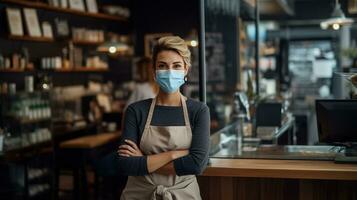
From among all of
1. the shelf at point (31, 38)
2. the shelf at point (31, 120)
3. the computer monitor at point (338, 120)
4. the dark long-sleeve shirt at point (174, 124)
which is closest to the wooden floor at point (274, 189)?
the computer monitor at point (338, 120)

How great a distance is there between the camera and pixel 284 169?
3.00 meters

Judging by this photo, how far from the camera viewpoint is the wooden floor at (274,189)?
3092 mm

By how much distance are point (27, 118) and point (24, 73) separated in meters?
1.23

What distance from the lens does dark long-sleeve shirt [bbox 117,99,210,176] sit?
251 centimetres

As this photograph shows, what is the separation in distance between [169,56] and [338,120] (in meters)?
1.17

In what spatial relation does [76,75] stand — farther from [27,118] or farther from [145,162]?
[145,162]

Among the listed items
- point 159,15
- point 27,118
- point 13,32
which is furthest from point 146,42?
point 27,118

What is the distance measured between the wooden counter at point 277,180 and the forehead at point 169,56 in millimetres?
828

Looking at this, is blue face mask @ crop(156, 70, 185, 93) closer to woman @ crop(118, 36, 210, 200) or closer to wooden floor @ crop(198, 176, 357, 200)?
woman @ crop(118, 36, 210, 200)

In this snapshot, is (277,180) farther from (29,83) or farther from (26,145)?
(29,83)

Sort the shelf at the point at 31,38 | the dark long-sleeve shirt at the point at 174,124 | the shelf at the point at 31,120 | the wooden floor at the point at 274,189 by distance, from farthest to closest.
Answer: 1. the shelf at the point at 31,38
2. the shelf at the point at 31,120
3. the wooden floor at the point at 274,189
4. the dark long-sleeve shirt at the point at 174,124

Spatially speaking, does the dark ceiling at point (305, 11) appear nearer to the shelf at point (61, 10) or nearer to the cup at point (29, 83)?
the shelf at point (61, 10)

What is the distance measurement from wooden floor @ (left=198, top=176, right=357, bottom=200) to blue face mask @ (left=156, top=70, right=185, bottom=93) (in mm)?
871

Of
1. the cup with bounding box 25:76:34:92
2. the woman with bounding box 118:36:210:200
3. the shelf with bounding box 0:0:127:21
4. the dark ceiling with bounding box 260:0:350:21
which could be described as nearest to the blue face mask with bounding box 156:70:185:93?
the woman with bounding box 118:36:210:200
